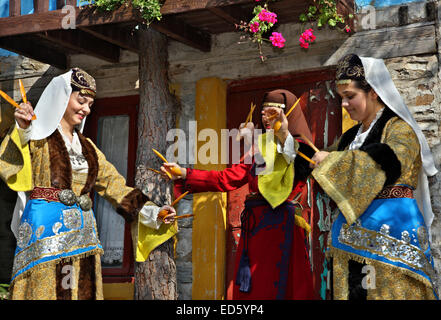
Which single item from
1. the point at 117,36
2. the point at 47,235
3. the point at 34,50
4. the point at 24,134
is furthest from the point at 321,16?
the point at 34,50

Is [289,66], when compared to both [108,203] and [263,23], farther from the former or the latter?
[108,203]

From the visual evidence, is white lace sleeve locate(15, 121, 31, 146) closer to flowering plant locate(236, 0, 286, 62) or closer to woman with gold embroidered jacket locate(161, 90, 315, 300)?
woman with gold embroidered jacket locate(161, 90, 315, 300)

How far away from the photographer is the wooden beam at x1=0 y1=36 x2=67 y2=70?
6.61 m

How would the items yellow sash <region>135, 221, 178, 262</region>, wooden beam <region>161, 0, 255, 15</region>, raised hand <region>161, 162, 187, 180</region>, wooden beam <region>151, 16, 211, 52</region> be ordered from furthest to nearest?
wooden beam <region>151, 16, 211, 52</region> → wooden beam <region>161, 0, 255, 15</region> → yellow sash <region>135, 221, 178, 262</region> → raised hand <region>161, 162, 187, 180</region>

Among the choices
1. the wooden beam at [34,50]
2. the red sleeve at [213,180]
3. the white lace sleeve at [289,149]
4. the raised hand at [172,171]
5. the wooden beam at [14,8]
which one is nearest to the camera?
the white lace sleeve at [289,149]

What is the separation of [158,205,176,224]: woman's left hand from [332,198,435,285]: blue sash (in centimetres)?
147

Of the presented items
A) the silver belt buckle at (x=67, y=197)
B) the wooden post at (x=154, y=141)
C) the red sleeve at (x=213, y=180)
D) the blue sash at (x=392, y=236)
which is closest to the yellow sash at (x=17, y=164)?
the silver belt buckle at (x=67, y=197)

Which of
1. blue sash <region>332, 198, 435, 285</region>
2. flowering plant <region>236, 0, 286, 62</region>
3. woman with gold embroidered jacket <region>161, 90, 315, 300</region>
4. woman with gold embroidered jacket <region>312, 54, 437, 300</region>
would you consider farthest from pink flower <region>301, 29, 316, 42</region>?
blue sash <region>332, 198, 435, 285</region>

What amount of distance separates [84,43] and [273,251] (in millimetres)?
3286

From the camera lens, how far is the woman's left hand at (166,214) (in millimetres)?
4848

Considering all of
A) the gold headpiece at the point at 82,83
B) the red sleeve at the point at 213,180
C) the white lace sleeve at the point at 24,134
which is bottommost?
the red sleeve at the point at 213,180

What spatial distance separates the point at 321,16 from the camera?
5480 mm

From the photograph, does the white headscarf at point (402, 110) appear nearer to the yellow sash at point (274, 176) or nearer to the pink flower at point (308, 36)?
the yellow sash at point (274, 176)

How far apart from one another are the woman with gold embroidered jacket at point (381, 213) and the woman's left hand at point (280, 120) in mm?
569
